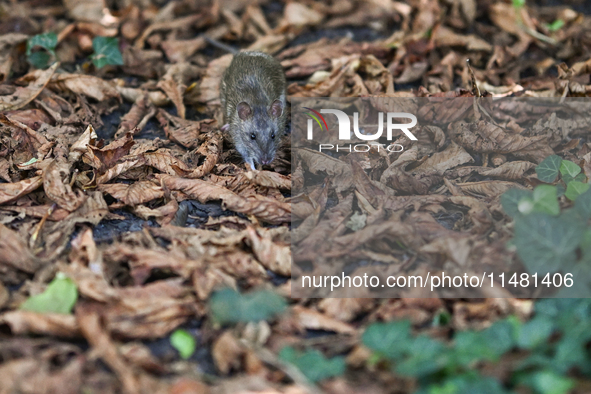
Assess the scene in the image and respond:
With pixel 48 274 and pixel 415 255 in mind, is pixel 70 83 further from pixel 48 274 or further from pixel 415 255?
pixel 415 255

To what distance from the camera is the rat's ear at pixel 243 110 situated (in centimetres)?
511

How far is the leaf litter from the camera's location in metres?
2.66

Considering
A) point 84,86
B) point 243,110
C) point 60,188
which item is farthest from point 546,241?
point 84,86

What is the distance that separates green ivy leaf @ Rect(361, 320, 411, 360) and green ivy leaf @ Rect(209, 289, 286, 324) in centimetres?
55

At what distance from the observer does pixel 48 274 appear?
323 cm

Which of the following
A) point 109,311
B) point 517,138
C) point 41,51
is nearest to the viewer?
point 109,311

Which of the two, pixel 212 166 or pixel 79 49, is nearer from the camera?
pixel 212 166

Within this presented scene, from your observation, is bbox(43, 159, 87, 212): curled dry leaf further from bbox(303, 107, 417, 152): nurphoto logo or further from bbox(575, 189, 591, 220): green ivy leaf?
bbox(575, 189, 591, 220): green ivy leaf

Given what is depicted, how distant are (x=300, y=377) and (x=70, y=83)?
4.37 meters

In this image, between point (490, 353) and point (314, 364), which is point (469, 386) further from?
point (314, 364)

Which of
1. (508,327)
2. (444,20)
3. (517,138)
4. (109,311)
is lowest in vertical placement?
(109,311)

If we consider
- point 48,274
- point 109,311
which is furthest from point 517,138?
point 48,274

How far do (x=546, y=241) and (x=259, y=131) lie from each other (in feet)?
9.77

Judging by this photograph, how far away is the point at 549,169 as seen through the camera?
3.99 m
